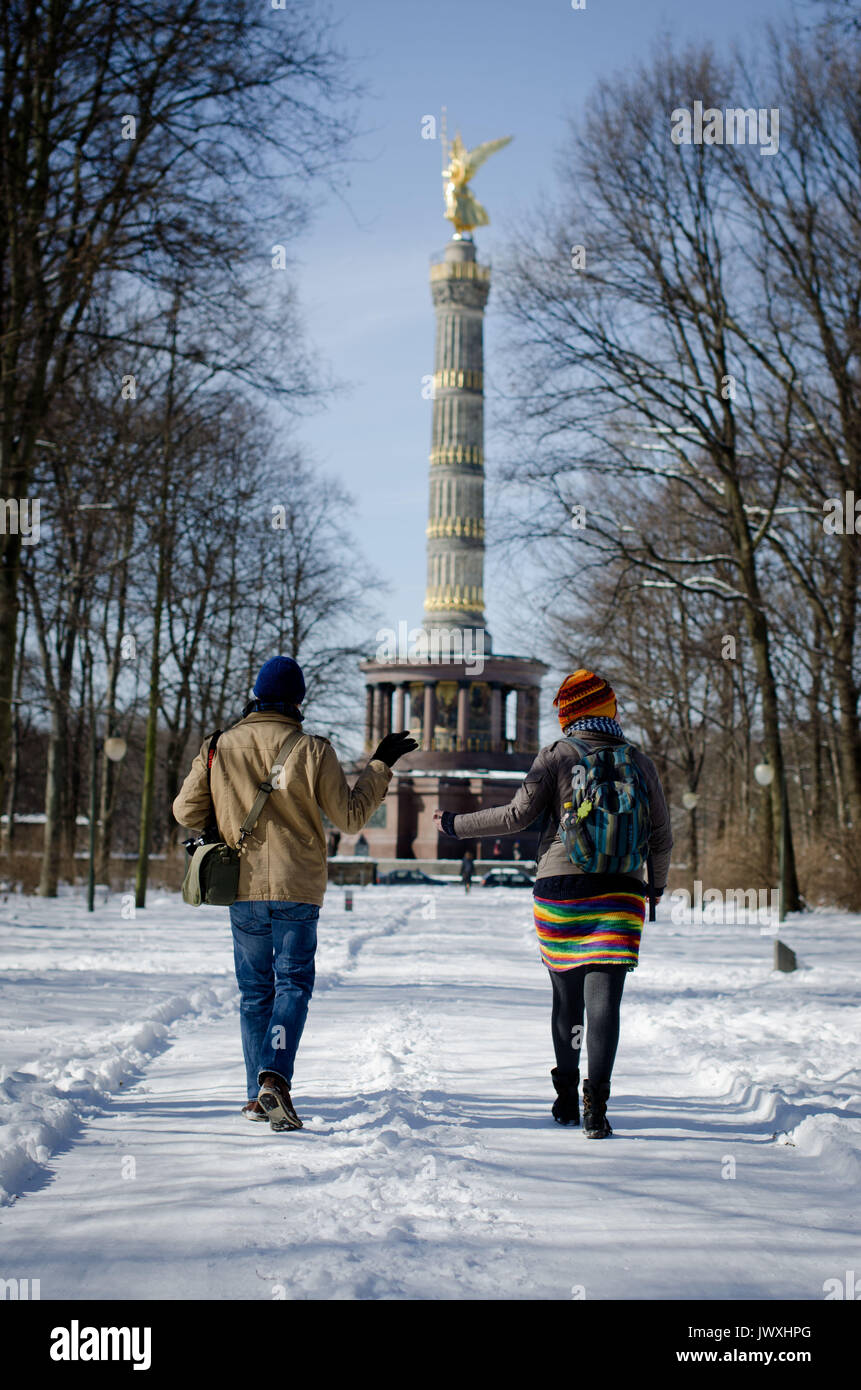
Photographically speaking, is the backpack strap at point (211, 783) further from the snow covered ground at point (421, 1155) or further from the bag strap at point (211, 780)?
the snow covered ground at point (421, 1155)

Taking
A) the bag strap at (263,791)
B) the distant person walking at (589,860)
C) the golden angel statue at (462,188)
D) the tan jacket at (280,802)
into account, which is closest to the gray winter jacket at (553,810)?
the distant person walking at (589,860)

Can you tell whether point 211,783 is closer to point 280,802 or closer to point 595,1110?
point 280,802

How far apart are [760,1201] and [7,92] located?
1093 cm

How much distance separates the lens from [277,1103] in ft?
18.9

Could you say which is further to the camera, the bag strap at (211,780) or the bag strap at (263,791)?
the bag strap at (211,780)

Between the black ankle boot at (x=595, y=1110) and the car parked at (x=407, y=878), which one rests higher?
the black ankle boot at (x=595, y=1110)

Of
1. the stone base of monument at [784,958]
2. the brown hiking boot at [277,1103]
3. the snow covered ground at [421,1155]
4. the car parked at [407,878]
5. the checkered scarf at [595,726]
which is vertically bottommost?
the car parked at [407,878]

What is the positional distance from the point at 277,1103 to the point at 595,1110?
1291mm

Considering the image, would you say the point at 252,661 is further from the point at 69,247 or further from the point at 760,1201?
the point at 760,1201

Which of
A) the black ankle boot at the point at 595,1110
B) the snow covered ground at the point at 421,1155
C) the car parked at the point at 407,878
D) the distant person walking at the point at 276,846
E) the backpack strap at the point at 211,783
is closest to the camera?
the snow covered ground at the point at 421,1155

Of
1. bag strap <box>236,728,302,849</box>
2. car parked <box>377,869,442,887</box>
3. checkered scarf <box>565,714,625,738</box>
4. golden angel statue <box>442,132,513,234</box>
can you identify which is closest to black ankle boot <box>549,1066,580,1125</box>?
checkered scarf <box>565,714,625,738</box>

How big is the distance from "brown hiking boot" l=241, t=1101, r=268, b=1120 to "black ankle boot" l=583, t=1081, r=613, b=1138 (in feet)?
4.41

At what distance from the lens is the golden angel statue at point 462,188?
70.1 meters
